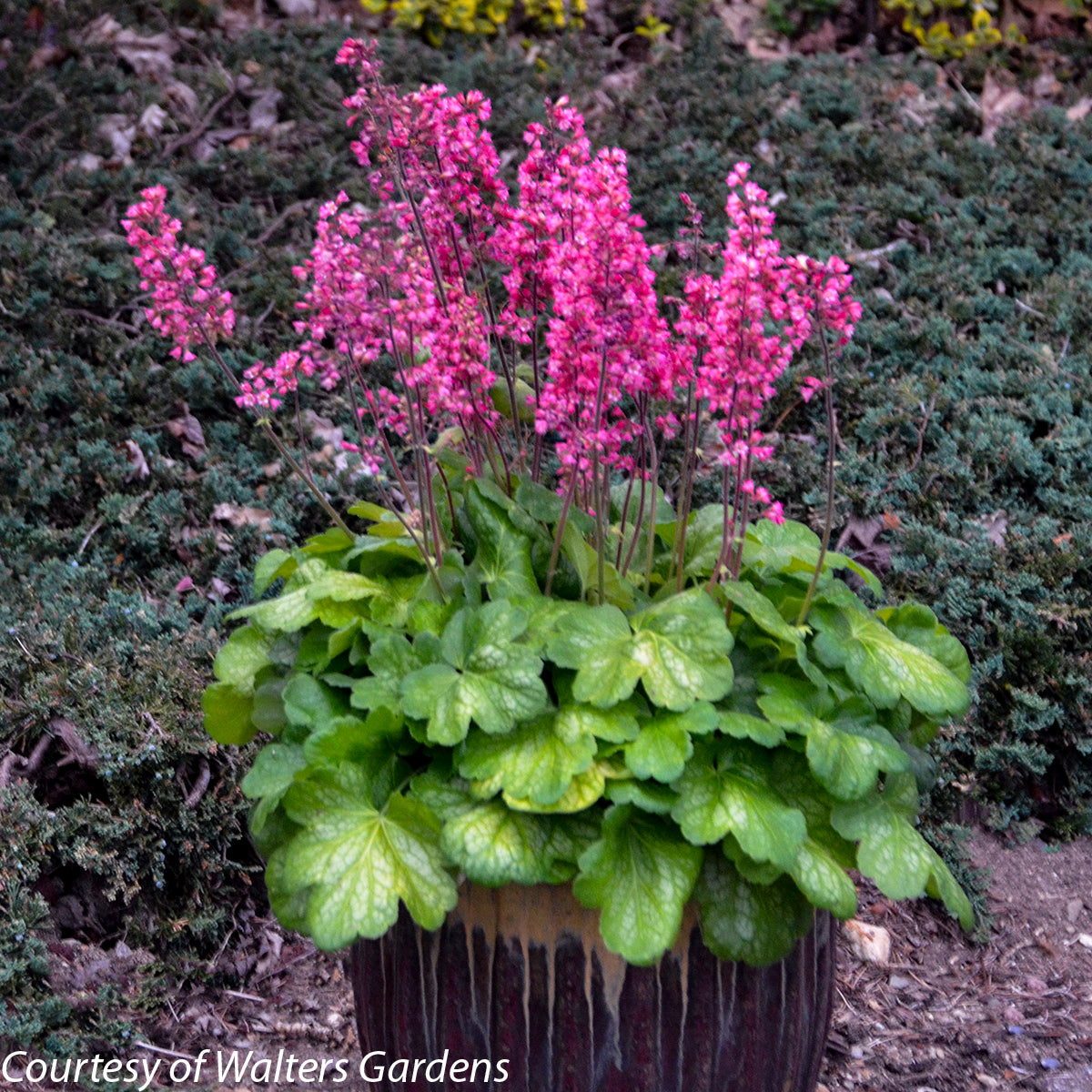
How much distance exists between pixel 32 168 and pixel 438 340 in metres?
3.36

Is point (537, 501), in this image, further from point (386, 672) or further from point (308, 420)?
point (308, 420)

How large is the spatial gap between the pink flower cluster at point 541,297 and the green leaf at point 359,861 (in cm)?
45

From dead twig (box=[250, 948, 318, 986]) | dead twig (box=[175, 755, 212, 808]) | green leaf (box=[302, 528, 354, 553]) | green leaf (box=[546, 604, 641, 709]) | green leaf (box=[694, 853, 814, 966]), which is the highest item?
green leaf (box=[546, 604, 641, 709])

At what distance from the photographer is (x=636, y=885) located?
1430 mm

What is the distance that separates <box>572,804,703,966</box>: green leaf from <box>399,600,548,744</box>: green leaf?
0.59 ft

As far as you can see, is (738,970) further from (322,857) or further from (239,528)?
(239,528)

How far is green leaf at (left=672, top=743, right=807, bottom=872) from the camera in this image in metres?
1.41

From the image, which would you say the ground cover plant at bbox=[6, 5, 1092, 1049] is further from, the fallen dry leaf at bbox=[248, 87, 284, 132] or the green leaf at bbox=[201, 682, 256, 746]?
the green leaf at bbox=[201, 682, 256, 746]

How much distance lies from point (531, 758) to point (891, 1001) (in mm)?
1345

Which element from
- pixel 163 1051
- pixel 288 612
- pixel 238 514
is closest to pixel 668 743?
pixel 288 612

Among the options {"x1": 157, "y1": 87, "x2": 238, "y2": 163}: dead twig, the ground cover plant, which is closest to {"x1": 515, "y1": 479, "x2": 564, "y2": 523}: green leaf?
the ground cover plant

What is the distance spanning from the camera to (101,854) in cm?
224

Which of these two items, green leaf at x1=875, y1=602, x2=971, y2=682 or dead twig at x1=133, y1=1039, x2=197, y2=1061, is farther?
dead twig at x1=133, y1=1039, x2=197, y2=1061

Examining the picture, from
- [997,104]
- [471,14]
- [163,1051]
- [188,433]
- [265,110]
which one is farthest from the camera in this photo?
[471,14]
